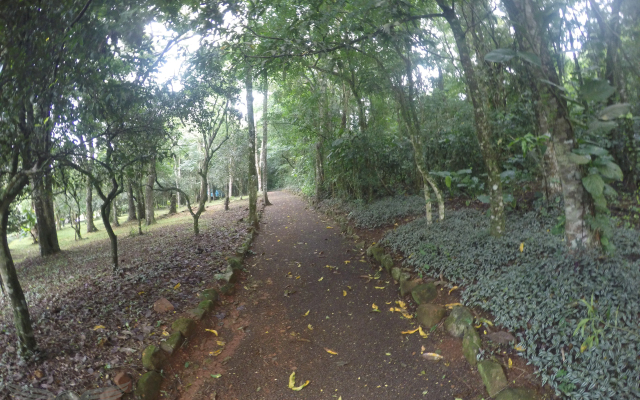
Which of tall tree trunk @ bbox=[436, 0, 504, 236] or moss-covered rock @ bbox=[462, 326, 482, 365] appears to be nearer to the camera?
moss-covered rock @ bbox=[462, 326, 482, 365]

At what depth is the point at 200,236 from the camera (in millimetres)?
10234

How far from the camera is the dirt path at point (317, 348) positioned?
360cm

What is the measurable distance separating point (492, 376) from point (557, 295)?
1.05 meters

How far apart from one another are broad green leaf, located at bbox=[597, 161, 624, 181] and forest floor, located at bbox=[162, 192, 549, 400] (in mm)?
2123

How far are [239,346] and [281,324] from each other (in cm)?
73

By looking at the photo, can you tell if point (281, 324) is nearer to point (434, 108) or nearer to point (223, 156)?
point (434, 108)

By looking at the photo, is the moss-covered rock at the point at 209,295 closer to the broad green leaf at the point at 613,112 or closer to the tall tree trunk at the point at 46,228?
the broad green leaf at the point at 613,112

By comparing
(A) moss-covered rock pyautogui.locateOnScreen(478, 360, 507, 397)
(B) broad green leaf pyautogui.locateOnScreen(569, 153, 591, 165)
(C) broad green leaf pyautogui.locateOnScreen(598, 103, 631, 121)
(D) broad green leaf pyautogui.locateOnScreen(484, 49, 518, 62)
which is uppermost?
(D) broad green leaf pyautogui.locateOnScreen(484, 49, 518, 62)

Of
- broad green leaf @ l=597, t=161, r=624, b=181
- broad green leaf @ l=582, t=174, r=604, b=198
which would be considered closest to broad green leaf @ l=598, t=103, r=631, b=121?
broad green leaf @ l=597, t=161, r=624, b=181

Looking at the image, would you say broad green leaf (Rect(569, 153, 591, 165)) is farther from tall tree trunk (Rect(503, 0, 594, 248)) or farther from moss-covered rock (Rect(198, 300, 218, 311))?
moss-covered rock (Rect(198, 300, 218, 311))

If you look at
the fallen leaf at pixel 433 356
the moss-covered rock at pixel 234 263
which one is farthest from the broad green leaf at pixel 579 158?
the moss-covered rock at pixel 234 263

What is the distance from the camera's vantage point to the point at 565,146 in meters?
3.92

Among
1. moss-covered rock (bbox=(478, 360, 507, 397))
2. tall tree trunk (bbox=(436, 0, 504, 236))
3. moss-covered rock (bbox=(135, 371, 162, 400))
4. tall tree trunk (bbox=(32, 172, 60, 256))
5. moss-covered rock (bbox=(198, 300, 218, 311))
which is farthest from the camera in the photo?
tall tree trunk (bbox=(32, 172, 60, 256))

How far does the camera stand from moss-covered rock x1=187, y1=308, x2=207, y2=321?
4.96 meters
